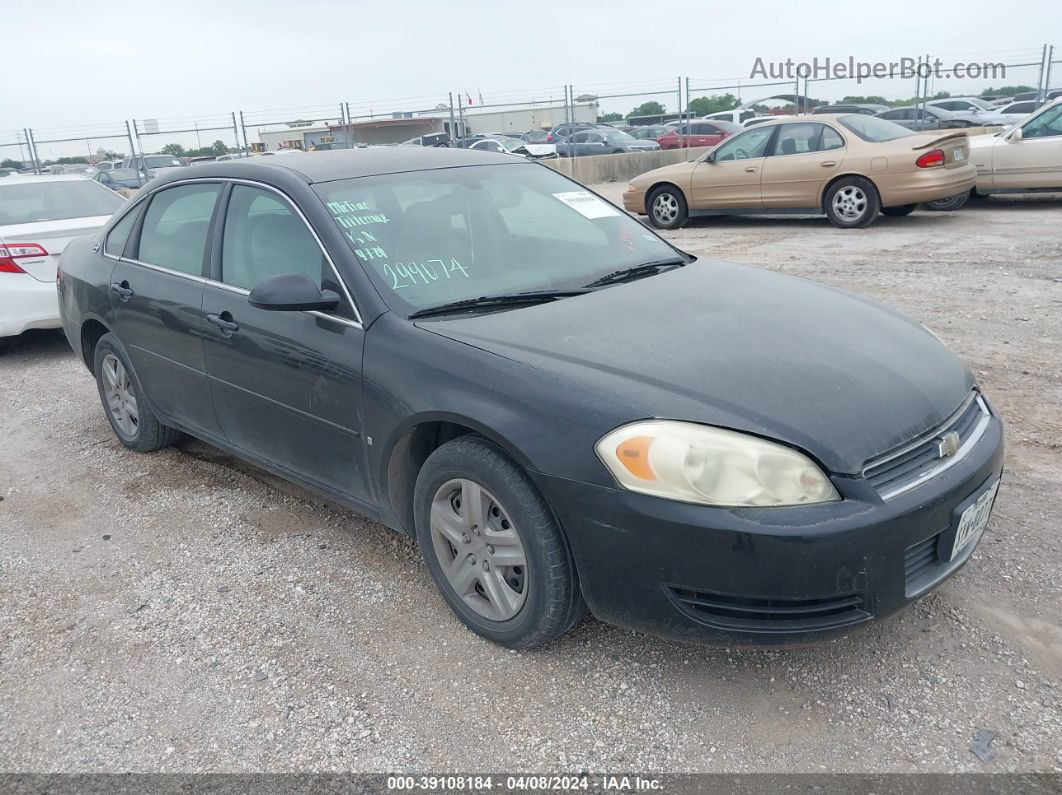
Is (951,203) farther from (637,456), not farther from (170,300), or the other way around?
(637,456)

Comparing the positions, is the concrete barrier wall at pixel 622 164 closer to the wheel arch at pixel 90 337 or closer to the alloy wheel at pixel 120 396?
the wheel arch at pixel 90 337

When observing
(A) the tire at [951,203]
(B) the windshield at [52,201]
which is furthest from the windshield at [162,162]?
(A) the tire at [951,203]

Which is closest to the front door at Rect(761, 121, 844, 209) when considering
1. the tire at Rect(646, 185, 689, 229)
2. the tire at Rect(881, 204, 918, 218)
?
the tire at Rect(881, 204, 918, 218)

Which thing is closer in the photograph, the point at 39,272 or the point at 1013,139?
the point at 39,272

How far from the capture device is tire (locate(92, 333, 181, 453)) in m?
4.65

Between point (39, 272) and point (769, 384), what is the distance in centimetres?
627

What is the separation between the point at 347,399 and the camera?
10.4 ft

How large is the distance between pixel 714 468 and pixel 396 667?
1.28 metres

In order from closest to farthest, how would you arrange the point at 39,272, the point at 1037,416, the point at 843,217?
1. the point at 1037,416
2. the point at 39,272
3. the point at 843,217

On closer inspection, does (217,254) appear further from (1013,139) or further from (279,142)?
(279,142)

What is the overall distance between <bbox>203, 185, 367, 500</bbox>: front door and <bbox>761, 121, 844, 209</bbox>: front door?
9005 millimetres

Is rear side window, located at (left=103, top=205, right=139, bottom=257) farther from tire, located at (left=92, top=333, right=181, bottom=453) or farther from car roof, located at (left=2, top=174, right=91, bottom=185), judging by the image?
car roof, located at (left=2, top=174, right=91, bottom=185)

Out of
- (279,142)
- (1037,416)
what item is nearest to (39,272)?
(1037,416)

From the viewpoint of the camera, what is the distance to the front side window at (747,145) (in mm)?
11587
